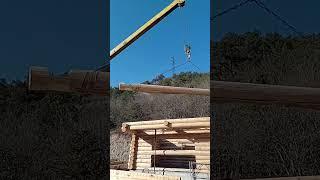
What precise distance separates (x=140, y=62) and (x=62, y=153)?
6.04 m

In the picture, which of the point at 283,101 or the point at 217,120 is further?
the point at 217,120

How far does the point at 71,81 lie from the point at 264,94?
3.05 feet

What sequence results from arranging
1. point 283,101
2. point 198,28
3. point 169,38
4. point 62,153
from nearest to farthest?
point 283,101
point 62,153
point 198,28
point 169,38

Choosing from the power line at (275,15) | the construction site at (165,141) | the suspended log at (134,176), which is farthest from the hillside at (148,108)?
the power line at (275,15)

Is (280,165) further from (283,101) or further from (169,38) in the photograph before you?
(169,38)

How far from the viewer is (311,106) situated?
7.38 ft

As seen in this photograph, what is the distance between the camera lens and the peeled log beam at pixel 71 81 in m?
1.83

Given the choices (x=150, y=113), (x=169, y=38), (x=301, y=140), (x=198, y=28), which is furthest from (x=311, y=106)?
(x=150, y=113)

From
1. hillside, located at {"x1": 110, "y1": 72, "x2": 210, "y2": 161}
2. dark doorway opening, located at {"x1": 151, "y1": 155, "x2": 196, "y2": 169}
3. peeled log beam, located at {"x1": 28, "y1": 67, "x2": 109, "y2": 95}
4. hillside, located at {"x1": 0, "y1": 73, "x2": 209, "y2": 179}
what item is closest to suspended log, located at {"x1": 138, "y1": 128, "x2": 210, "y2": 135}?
dark doorway opening, located at {"x1": 151, "y1": 155, "x2": 196, "y2": 169}

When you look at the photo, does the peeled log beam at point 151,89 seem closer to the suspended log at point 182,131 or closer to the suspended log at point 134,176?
the suspended log at point 182,131

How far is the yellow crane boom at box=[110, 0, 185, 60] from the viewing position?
16.4ft

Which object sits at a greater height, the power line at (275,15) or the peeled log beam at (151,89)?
the power line at (275,15)

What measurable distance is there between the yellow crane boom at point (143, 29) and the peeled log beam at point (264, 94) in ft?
9.27

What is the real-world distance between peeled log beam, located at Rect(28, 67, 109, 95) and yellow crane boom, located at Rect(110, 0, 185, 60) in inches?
101
